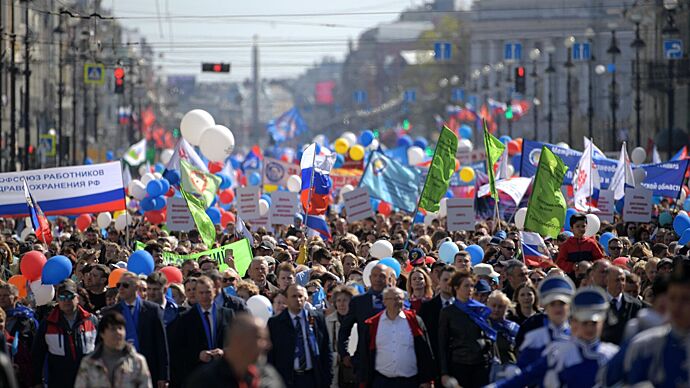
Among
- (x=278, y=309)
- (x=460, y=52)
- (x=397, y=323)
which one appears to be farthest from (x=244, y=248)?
(x=460, y=52)

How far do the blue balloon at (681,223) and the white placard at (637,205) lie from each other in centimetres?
201

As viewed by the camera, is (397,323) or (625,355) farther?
(397,323)

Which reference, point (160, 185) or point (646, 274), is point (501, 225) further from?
point (646, 274)

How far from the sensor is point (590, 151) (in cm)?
2508

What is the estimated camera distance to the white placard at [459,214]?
78.7 ft

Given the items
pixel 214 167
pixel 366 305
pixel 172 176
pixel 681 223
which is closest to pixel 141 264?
pixel 366 305

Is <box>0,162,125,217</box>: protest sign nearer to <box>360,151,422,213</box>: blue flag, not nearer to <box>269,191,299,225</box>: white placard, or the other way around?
<box>269,191,299,225</box>: white placard

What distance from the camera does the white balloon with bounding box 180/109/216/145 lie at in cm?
3238

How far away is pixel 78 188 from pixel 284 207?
213 inches

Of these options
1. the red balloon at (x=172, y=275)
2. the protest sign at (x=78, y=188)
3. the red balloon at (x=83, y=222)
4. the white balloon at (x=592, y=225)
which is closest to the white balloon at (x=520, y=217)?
the white balloon at (x=592, y=225)

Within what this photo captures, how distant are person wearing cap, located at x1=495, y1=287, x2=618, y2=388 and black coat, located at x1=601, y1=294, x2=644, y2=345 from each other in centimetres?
137

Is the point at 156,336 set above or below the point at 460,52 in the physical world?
below

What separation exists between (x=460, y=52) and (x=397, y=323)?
11675cm

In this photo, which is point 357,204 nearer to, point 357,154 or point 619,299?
point 357,154
